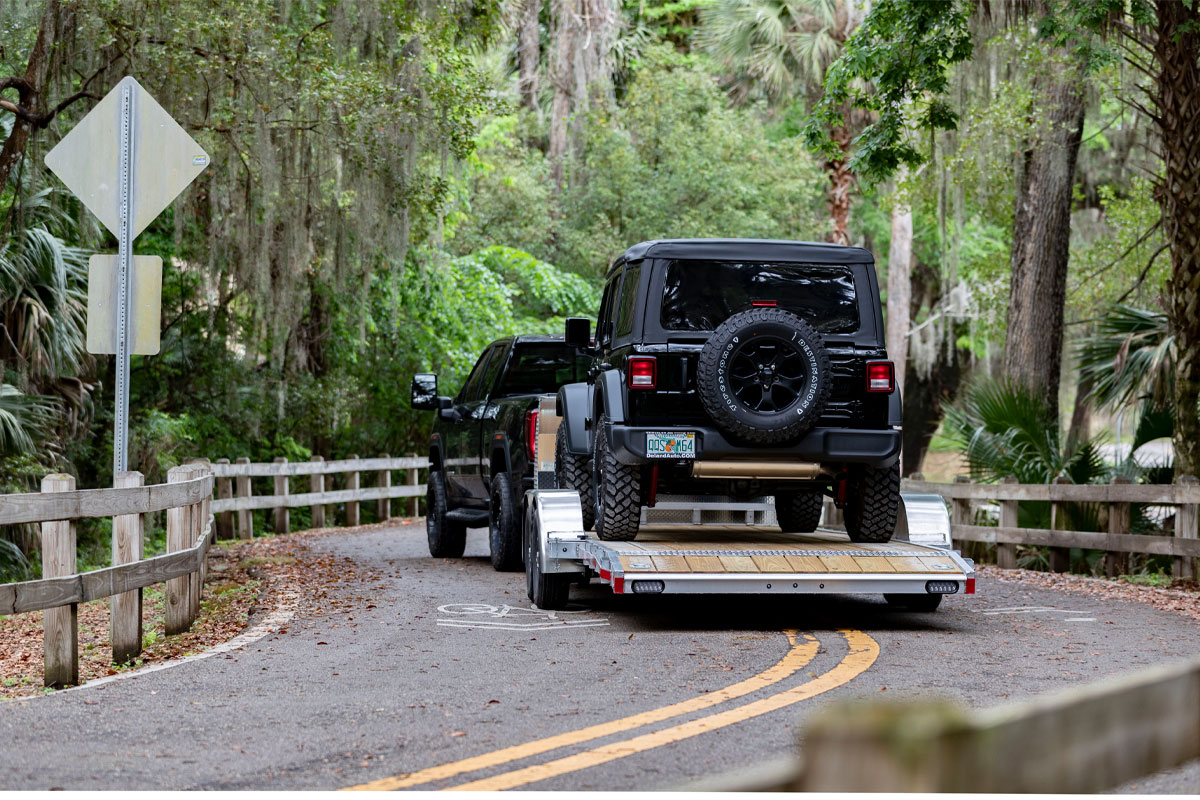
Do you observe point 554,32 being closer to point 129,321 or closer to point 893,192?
point 893,192

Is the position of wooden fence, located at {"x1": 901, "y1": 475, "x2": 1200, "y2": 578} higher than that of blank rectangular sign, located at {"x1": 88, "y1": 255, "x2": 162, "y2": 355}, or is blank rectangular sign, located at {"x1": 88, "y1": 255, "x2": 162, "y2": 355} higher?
blank rectangular sign, located at {"x1": 88, "y1": 255, "x2": 162, "y2": 355}

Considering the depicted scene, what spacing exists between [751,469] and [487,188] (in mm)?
24148

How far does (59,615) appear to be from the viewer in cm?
709

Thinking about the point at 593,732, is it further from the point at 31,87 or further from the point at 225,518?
the point at 225,518

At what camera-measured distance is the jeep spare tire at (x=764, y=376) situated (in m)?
9.19

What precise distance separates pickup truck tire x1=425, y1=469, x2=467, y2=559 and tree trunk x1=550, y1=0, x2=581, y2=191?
18.7 m

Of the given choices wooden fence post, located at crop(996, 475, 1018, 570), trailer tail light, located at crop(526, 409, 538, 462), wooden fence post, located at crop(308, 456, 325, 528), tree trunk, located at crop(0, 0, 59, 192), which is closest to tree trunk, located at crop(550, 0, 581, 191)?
wooden fence post, located at crop(308, 456, 325, 528)

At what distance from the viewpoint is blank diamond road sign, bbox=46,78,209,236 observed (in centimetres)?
848

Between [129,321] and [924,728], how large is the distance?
736 centimetres

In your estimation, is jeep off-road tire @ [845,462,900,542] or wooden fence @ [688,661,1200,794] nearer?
wooden fence @ [688,661,1200,794]

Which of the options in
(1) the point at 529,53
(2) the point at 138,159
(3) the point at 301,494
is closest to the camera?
(2) the point at 138,159

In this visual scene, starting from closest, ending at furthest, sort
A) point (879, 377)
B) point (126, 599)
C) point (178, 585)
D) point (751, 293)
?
1. point (126, 599)
2. point (178, 585)
3. point (879, 377)
4. point (751, 293)

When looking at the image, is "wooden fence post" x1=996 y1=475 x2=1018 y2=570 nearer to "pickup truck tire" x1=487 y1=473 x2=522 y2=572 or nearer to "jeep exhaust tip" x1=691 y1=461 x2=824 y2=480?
"pickup truck tire" x1=487 y1=473 x2=522 y2=572

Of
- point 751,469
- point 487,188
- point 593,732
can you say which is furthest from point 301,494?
point 593,732
